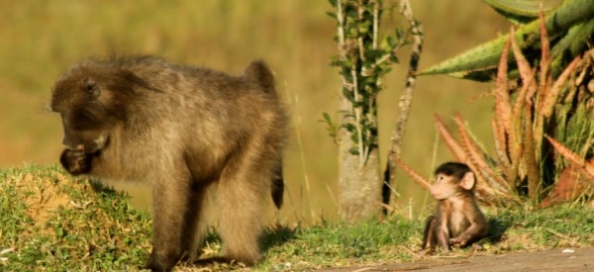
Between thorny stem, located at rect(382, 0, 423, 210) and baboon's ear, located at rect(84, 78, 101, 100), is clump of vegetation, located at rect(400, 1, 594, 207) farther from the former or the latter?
baboon's ear, located at rect(84, 78, 101, 100)

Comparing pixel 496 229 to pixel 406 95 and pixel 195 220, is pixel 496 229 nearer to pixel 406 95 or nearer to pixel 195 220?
pixel 195 220

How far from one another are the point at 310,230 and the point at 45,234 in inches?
71.1

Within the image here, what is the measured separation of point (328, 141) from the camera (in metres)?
14.5

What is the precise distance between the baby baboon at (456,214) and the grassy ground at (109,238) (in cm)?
10

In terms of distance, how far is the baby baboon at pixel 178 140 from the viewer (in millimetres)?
7742

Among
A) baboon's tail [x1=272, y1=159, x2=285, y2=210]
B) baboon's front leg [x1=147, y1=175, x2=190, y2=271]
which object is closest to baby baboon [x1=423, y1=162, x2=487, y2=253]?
baboon's tail [x1=272, y1=159, x2=285, y2=210]

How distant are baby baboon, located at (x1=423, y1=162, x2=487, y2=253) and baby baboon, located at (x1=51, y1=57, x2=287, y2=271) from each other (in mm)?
964

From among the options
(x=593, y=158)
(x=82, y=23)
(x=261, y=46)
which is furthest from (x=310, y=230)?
(x=82, y=23)

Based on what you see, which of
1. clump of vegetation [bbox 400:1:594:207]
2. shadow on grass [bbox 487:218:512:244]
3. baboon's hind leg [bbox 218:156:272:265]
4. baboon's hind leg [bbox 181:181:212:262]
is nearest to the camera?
baboon's hind leg [bbox 218:156:272:265]

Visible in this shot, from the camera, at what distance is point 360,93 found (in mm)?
9852

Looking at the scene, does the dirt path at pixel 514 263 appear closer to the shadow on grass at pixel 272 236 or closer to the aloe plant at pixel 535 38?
the shadow on grass at pixel 272 236

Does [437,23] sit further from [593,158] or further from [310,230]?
[310,230]

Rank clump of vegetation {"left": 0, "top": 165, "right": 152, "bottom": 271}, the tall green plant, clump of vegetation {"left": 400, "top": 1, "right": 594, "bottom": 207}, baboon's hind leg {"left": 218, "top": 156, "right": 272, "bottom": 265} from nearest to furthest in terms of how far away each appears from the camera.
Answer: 1. clump of vegetation {"left": 0, "top": 165, "right": 152, "bottom": 271}
2. baboon's hind leg {"left": 218, "top": 156, "right": 272, "bottom": 265}
3. clump of vegetation {"left": 400, "top": 1, "right": 594, "bottom": 207}
4. the tall green plant

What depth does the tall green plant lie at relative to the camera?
9836mm
